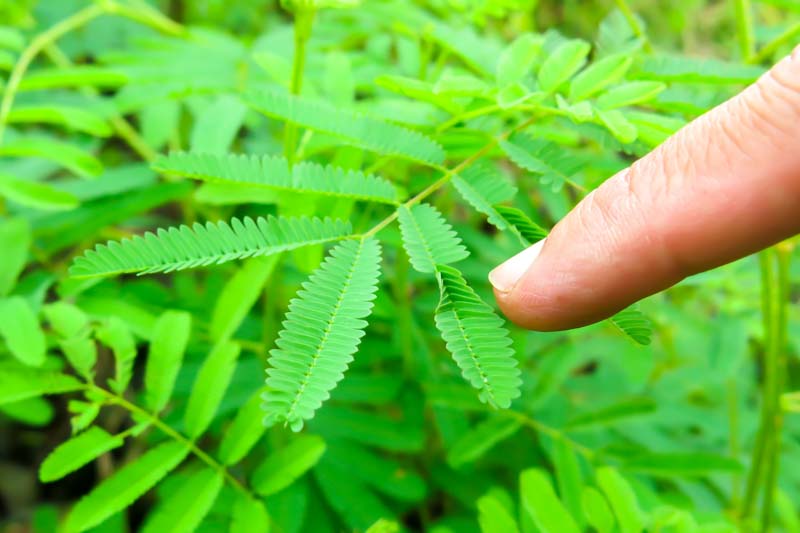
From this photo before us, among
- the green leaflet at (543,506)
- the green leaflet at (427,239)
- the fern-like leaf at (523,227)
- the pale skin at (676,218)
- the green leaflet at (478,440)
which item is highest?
the pale skin at (676,218)

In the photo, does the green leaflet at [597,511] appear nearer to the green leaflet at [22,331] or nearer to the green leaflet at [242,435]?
the green leaflet at [242,435]

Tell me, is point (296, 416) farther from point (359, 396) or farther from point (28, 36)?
point (28, 36)

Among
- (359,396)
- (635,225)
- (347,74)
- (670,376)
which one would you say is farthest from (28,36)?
(670,376)

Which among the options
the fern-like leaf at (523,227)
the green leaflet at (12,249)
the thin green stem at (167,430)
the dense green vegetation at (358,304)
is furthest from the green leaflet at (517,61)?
the green leaflet at (12,249)

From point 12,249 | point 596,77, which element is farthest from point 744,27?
point 12,249

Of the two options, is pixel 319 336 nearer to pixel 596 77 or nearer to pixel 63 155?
pixel 596 77

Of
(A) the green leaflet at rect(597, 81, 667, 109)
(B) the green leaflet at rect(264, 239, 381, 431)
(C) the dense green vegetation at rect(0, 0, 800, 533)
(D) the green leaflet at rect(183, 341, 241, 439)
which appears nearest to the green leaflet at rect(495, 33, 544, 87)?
(C) the dense green vegetation at rect(0, 0, 800, 533)

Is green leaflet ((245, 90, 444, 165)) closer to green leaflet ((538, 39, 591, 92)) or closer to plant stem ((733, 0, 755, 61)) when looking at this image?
green leaflet ((538, 39, 591, 92))
